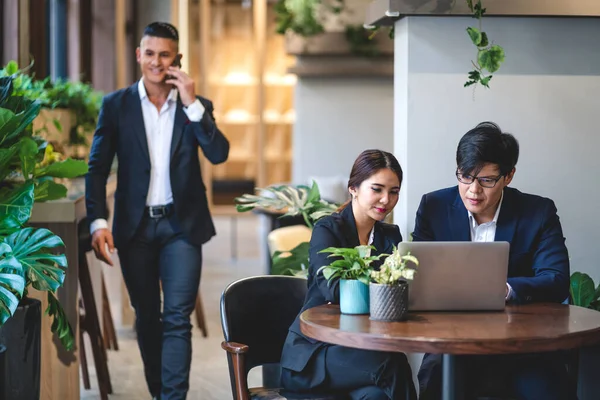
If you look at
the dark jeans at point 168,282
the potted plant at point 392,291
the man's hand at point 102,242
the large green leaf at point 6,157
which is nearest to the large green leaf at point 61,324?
the man's hand at point 102,242

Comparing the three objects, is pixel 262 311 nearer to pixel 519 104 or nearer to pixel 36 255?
pixel 36 255

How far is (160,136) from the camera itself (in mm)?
4305

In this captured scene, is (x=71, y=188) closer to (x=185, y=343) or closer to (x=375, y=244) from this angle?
(x=185, y=343)

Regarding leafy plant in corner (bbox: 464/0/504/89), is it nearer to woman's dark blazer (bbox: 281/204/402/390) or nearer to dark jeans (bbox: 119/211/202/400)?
woman's dark blazer (bbox: 281/204/402/390)

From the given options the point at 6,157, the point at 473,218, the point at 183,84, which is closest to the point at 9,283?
the point at 6,157

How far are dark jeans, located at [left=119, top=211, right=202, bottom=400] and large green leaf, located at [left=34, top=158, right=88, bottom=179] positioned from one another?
0.50 meters

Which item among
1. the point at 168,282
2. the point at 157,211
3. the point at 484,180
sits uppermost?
the point at 484,180

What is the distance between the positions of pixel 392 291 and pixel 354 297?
0.51 feet

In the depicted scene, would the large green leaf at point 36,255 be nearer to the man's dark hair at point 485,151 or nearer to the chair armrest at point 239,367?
the chair armrest at point 239,367

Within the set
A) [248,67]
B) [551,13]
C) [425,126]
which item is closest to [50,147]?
[425,126]

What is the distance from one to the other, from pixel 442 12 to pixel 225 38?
942 cm

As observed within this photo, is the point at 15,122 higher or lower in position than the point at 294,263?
higher

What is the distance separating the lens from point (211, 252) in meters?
10.9

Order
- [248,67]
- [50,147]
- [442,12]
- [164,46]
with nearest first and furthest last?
[442,12]
[164,46]
[50,147]
[248,67]
